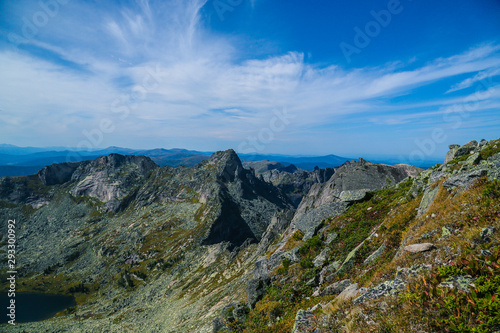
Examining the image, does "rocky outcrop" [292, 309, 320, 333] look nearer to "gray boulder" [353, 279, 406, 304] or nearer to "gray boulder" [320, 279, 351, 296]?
"gray boulder" [353, 279, 406, 304]

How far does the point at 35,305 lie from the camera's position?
139 metres

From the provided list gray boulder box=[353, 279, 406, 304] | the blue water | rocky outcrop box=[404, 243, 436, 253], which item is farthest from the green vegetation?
the blue water

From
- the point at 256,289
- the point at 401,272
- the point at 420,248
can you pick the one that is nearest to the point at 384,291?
the point at 401,272

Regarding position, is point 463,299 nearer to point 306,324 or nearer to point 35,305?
point 306,324

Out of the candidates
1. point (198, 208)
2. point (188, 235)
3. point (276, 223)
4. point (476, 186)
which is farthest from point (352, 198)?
point (198, 208)

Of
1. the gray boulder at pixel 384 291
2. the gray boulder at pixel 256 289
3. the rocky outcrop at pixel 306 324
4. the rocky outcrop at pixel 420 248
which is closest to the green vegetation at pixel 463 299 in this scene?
the gray boulder at pixel 384 291

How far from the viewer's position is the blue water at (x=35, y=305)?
124531mm

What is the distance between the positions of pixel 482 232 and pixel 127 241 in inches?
8294

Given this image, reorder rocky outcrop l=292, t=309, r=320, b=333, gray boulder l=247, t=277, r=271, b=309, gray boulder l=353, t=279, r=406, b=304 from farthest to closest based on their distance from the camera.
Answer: gray boulder l=247, t=277, r=271, b=309 → rocky outcrop l=292, t=309, r=320, b=333 → gray boulder l=353, t=279, r=406, b=304

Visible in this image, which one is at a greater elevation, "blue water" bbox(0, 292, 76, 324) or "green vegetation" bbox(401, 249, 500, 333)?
"green vegetation" bbox(401, 249, 500, 333)

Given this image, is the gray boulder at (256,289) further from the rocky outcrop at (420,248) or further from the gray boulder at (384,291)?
the rocky outcrop at (420,248)

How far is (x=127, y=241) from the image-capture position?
575 ft

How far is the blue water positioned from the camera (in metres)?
125

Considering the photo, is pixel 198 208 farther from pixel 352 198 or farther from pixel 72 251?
pixel 352 198
